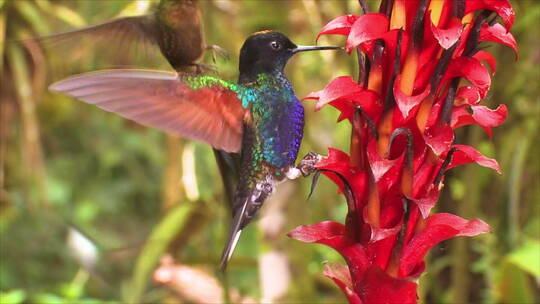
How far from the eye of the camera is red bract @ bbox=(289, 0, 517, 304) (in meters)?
0.54

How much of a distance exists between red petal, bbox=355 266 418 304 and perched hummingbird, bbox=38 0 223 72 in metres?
0.45

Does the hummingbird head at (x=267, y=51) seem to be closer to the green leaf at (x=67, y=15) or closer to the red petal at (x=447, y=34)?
the red petal at (x=447, y=34)

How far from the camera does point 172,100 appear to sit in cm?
81

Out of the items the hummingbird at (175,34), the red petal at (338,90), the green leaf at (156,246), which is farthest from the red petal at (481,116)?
the green leaf at (156,246)

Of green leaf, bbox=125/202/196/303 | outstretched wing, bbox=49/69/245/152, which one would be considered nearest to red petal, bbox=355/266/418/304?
outstretched wing, bbox=49/69/245/152

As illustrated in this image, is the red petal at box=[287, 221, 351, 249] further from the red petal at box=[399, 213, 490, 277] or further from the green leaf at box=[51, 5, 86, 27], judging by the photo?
the green leaf at box=[51, 5, 86, 27]

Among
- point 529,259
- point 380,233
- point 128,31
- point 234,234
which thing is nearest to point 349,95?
point 380,233

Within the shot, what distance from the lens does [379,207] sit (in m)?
0.57

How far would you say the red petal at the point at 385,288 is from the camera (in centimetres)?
56

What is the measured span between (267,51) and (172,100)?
14 centimetres

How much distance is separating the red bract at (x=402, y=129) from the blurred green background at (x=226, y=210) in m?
0.50

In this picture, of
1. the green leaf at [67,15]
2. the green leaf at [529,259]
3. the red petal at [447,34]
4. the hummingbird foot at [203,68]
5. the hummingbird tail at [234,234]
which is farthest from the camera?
the green leaf at [67,15]

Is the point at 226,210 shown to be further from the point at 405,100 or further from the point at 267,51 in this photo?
the point at 405,100

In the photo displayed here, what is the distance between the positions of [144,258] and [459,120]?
975 millimetres
